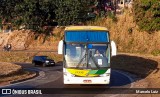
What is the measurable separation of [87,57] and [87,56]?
7 cm

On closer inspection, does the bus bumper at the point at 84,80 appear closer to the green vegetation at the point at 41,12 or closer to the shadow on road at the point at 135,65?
the shadow on road at the point at 135,65

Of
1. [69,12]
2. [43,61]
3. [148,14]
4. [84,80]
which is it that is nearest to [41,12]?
[69,12]

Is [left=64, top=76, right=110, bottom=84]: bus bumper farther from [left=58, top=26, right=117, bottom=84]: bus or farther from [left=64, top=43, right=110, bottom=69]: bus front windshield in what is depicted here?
[left=64, top=43, right=110, bottom=69]: bus front windshield

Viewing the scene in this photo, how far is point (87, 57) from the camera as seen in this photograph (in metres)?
22.8

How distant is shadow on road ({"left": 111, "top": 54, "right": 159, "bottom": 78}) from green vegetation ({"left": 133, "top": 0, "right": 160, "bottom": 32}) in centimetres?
1555

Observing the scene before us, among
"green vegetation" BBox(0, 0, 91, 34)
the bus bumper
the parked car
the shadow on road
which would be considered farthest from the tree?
the bus bumper

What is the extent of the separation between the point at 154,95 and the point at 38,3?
51998 mm

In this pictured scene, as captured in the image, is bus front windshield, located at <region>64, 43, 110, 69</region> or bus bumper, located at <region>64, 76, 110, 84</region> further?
bus front windshield, located at <region>64, 43, 110, 69</region>

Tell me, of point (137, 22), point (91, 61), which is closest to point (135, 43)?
point (137, 22)

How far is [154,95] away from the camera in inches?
764

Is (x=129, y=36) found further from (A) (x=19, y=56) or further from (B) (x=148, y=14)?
(A) (x=19, y=56)

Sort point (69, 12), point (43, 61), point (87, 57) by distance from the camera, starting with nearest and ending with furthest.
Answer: point (87, 57)
point (43, 61)
point (69, 12)

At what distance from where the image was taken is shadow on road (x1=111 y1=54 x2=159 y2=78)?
35.8 meters

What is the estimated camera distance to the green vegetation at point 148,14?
60.0 metres
